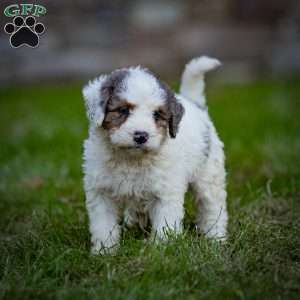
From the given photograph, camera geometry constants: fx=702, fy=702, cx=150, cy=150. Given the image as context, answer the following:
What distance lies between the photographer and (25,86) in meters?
15.4

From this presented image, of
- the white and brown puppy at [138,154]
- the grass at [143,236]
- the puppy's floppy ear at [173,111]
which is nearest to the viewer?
the grass at [143,236]

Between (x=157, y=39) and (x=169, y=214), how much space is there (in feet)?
38.2

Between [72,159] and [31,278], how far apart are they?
378 cm

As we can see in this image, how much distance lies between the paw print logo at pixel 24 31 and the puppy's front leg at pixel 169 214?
63.4 inches

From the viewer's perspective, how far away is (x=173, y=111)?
4.89 meters

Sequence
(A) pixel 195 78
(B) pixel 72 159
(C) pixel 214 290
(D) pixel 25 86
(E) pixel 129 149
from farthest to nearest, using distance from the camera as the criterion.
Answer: (D) pixel 25 86
(B) pixel 72 159
(A) pixel 195 78
(E) pixel 129 149
(C) pixel 214 290

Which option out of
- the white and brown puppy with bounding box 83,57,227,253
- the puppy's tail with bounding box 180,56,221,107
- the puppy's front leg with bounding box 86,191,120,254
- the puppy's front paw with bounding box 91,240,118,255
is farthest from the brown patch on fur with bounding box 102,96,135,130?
the puppy's tail with bounding box 180,56,221,107

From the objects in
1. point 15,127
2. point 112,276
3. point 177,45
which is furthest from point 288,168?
point 177,45

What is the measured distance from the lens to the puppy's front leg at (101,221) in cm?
508

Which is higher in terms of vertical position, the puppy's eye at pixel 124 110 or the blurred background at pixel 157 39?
the blurred background at pixel 157 39

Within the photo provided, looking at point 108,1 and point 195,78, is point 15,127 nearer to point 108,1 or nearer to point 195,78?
point 195,78

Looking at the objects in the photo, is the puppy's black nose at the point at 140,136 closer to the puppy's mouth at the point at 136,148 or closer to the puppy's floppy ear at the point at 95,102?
the puppy's mouth at the point at 136,148

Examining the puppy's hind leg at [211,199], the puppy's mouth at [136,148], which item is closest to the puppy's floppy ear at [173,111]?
the puppy's mouth at [136,148]

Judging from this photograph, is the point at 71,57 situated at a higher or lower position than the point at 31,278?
higher
